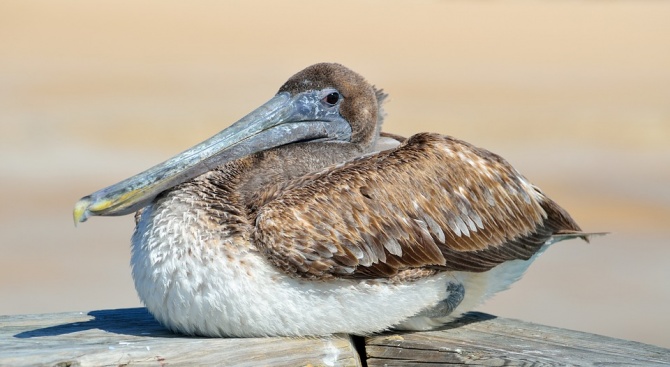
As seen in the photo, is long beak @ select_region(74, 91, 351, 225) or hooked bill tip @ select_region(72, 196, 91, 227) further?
long beak @ select_region(74, 91, 351, 225)

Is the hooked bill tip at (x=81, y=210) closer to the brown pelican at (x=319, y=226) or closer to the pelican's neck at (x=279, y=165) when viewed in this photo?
the brown pelican at (x=319, y=226)

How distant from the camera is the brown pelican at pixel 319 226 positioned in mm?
4070

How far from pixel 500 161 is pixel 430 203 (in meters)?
0.51

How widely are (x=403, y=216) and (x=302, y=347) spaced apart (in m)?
0.61

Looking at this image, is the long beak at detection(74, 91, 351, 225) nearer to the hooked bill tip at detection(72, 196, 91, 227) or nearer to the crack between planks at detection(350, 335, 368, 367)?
the hooked bill tip at detection(72, 196, 91, 227)

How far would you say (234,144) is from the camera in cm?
454

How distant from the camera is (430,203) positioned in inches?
171

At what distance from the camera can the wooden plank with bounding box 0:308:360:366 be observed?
3.70 m

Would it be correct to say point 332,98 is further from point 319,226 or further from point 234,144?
point 319,226

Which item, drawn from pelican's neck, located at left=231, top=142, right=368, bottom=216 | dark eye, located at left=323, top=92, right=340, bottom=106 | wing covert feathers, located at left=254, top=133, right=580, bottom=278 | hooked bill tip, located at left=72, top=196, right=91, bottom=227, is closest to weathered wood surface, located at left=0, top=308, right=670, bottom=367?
wing covert feathers, located at left=254, top=133, right=580, bottom=278

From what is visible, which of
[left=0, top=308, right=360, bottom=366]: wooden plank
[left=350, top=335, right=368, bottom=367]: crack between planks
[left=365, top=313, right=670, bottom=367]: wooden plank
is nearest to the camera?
[left=0, top=308, right=360, bottom=366]: wooden plank

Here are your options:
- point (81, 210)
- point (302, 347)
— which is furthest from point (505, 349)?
point (81, 210)

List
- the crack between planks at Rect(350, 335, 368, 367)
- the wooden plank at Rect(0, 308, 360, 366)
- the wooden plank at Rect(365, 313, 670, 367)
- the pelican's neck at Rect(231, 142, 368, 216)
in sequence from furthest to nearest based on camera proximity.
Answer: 1. the pelican's neck at Rect(231, 142, 368, 216)
2. the crack between planks at Rect(350, 335, 368, 367)
3. the wooden plank at Rect(365, 313, 670, 367)
4. the wooden plank at Rect(0, 308, 360, 366)

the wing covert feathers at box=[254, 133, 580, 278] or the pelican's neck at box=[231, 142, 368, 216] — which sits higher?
the pelican's neck at box=[231, 142, 368, 216]
